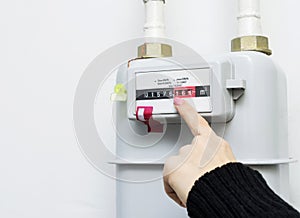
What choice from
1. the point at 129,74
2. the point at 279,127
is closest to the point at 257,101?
the point at 279,127

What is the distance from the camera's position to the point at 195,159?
1.32ft

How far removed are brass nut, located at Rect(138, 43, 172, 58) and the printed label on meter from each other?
5 centimetres

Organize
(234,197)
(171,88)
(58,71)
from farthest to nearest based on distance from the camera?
(58,71)
(171,88)
(234,197)

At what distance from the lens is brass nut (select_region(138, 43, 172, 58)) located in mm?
522

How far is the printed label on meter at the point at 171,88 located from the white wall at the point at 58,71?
0.14m

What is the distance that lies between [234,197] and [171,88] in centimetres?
15

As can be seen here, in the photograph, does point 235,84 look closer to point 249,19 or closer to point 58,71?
point 249,19

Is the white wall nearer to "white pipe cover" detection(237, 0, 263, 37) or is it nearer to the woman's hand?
"white pipe cover" detection(237, 0, 263, 37)

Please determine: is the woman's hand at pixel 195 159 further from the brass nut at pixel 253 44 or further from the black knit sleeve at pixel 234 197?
the brass nut at pixel 253 44

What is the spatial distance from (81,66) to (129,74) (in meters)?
0.18

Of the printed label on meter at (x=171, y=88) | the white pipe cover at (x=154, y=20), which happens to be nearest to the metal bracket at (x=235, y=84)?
the printed label on meter at (x=171, y=88)

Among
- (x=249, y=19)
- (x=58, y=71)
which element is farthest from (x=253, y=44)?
(x=58, y=71)

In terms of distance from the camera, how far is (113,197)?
23.8 inches

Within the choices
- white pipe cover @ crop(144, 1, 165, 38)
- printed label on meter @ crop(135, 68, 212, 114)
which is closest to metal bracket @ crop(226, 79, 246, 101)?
printed label on meter @ crop(135, 68, 212, 114)
